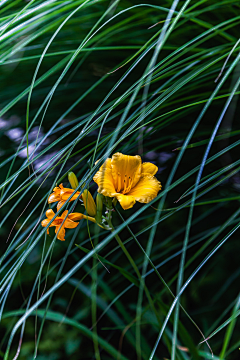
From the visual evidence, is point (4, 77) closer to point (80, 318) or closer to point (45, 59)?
point (45, 59)

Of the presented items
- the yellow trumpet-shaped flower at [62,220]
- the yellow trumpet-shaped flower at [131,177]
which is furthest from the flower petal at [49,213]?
the yellow trumpet-shaped flower at [131,177]

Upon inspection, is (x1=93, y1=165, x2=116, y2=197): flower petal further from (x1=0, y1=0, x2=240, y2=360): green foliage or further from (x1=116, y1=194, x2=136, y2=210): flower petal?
(x1=0, y1=0, x2=240, y2=360): green foliage

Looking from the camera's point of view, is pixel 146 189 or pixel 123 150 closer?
pixel 146 189

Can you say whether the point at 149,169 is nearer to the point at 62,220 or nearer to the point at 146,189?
the point at 146,189

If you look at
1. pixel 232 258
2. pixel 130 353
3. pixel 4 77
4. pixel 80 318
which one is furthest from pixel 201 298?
pixel 4 77

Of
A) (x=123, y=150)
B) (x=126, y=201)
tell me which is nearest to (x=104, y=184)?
(x=126, y=201)

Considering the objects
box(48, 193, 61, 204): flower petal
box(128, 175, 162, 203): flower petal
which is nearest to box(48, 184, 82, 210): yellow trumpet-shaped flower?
box(48, 193, 61, 204): flower petal

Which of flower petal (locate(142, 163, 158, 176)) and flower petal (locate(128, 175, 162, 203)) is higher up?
flower petal (locate(142, 163, 158, 176))

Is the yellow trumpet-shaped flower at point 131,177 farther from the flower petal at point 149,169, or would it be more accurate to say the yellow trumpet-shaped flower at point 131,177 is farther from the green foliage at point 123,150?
the green foliage at point 123,150
